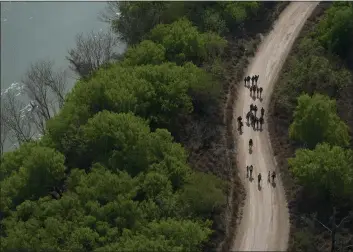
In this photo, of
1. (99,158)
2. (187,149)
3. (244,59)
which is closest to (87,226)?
(99,158)

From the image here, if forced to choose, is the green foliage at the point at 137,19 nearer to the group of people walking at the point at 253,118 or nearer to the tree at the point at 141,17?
the tree at the point at 141,17

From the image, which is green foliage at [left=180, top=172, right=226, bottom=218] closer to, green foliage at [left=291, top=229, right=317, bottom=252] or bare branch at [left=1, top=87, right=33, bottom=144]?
green foliage at [left=291, top=229, right=317, bottom=252]

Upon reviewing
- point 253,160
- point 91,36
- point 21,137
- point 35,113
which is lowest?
point 253,160

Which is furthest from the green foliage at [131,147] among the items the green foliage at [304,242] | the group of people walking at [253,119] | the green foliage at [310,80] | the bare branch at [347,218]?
the green foliage at [310,80]

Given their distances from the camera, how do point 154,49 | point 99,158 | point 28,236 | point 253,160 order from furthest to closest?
point 154,49
point 253,160
point 99,158
point 28,236

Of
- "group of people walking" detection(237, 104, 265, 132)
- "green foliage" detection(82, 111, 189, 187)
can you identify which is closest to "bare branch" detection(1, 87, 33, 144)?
"green foliage" detection(82, 111, 189, 187)

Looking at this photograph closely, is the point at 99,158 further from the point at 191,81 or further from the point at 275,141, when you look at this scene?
the point at 275,141
